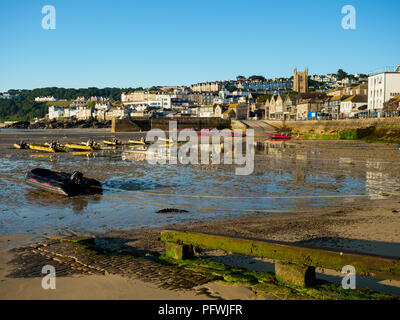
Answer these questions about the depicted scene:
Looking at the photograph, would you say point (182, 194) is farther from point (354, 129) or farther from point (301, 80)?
point (301, 80)

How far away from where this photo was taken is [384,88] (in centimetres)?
7469

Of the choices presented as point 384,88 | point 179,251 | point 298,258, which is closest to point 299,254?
point 298,258

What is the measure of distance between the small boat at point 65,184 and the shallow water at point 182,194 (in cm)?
44

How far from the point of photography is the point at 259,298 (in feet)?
23.1

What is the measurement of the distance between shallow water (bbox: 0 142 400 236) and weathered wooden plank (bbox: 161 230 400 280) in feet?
16.7

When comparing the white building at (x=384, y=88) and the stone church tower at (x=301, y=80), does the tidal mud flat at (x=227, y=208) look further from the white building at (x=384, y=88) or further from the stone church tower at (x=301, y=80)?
the stone church tower at (x=301, y=80)

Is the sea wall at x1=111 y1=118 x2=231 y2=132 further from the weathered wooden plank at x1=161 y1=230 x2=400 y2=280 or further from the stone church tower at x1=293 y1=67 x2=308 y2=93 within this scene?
the weathered wooden plank at x1=161 y1=230 x2=400 y2=280

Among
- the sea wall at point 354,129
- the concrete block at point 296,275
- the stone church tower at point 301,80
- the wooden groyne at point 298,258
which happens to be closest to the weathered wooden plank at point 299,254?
the wooden groyne at point 298,258

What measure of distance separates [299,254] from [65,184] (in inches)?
602

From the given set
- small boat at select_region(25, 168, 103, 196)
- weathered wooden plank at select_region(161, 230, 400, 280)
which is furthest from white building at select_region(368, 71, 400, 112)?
weathered wooden plank at select_region(161, 230, 400, 280)

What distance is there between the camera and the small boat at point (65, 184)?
20047 mm

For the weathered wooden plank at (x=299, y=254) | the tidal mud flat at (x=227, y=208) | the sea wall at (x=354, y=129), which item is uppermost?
the sea wall at (x=354, y=129)
